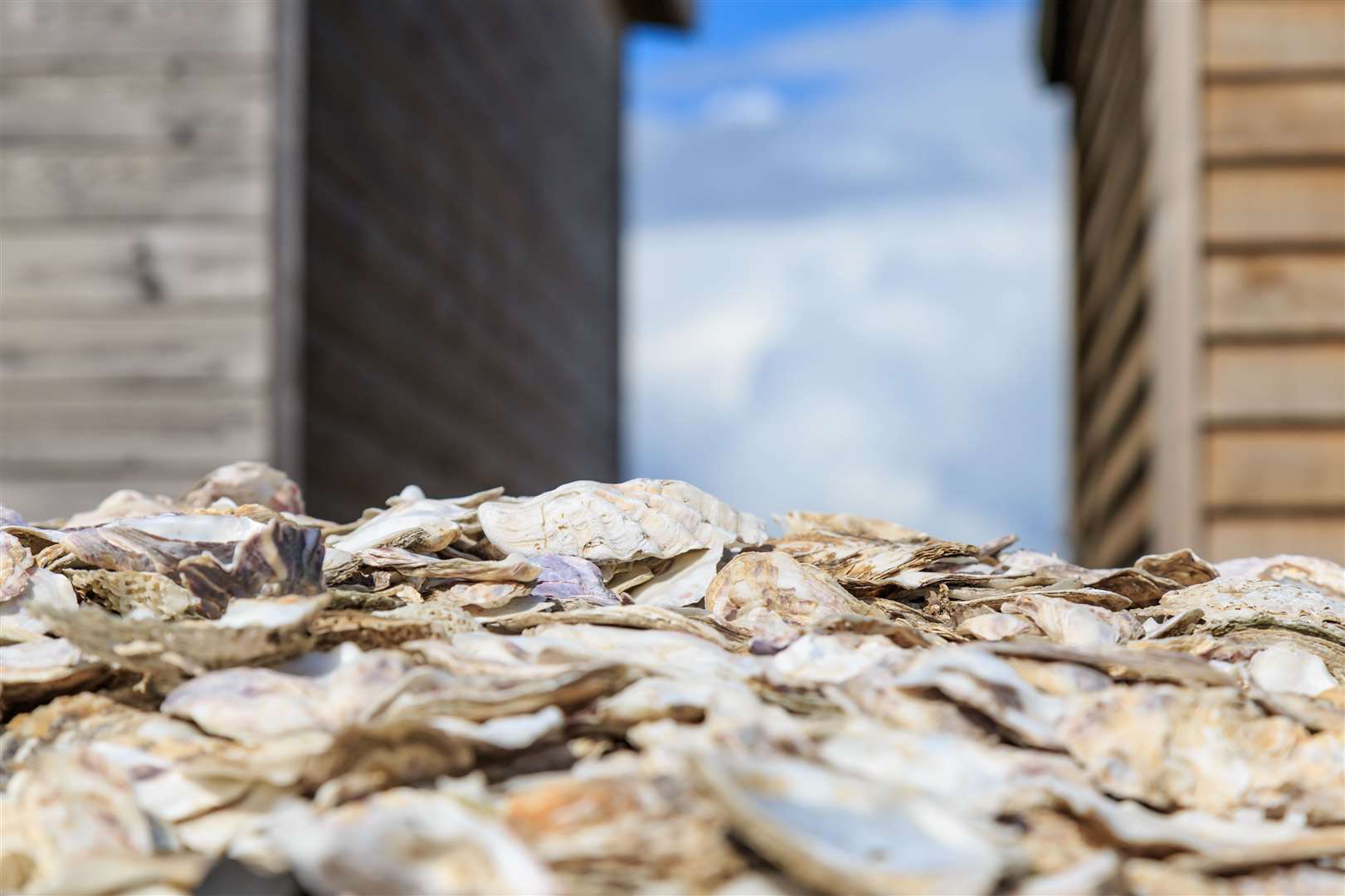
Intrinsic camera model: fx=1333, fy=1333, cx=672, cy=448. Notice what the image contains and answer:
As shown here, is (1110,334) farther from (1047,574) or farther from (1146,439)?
(1047,574)

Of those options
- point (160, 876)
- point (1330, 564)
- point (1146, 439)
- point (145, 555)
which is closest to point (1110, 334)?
point (1146, 439)

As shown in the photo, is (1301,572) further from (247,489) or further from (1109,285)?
(1109,285)

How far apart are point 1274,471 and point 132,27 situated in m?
4.05

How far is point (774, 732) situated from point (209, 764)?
0.37 meters

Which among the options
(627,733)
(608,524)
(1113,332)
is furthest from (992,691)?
(1113,332)

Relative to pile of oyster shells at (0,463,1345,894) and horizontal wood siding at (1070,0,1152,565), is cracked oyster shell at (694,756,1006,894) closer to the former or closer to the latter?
pile of oyster shells at (0,463,1345,894)

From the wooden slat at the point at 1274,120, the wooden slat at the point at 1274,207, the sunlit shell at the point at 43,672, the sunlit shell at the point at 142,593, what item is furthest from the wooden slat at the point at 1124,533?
the sunlit shell at the point at 43,672

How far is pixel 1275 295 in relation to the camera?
154 inches

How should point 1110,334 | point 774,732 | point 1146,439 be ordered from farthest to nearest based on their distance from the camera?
1. point 1110,334
2. point 1146,439
3. point 774,732

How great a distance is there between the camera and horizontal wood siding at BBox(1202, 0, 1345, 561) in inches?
154

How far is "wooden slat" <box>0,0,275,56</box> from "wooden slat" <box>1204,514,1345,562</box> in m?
3.50

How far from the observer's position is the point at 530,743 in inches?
34.0

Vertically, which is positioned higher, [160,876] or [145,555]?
[145,555]

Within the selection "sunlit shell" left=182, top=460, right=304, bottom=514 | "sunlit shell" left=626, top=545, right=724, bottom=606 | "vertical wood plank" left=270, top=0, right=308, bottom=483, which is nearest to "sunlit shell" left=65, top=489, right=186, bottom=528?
"sunlit shell" left=182, top=460, right=304, bottom=514
